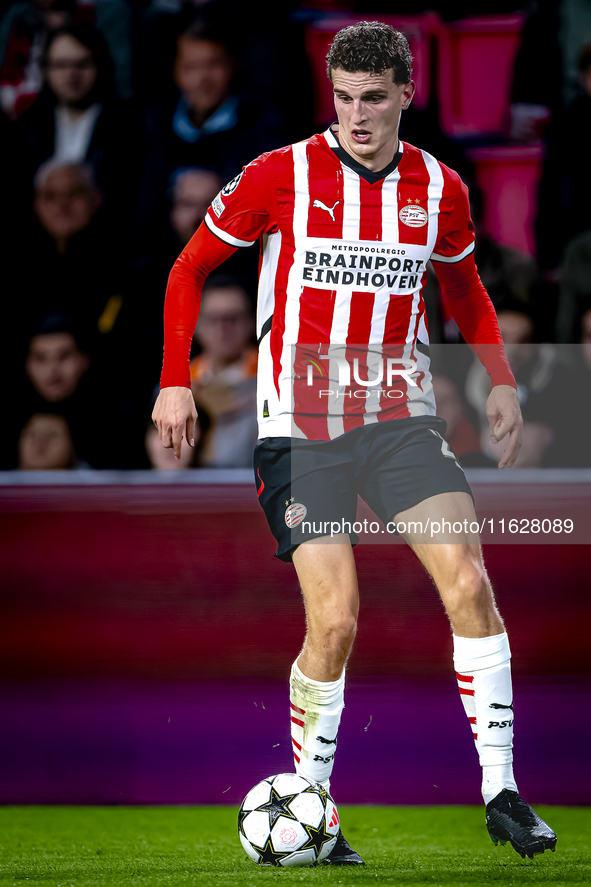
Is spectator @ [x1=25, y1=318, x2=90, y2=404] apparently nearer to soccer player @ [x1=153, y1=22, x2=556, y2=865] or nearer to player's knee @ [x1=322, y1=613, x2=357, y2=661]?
soccer player @ [x1=153, y1=22, x2=556, y2=865]

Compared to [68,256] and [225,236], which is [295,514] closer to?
[225,236]

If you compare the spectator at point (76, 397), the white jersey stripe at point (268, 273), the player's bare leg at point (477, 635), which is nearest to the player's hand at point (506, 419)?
the player's bare leg at point (477, 635)

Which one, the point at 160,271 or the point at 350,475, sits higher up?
the point at 160,271

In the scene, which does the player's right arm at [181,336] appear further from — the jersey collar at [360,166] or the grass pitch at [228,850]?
the grass pitch at [228,850]

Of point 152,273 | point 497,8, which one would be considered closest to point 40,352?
point 152,273

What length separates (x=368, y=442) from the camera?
2.18 meters

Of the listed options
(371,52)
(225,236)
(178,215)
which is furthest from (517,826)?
(178,215)

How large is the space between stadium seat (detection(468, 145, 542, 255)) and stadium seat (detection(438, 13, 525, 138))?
7.5 inches

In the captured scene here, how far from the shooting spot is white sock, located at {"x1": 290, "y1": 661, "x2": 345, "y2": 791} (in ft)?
7.09

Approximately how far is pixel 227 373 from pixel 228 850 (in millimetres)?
1819

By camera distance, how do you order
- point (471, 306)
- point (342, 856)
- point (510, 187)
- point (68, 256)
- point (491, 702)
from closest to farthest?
point (491, 702) → point (342, 856) → point (471, 306) → point (68, 256) → point (510, 187)

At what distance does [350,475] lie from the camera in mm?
2191

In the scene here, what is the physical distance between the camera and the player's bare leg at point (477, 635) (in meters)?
1.98

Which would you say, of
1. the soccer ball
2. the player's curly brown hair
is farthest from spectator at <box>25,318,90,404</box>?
the soccer ball
